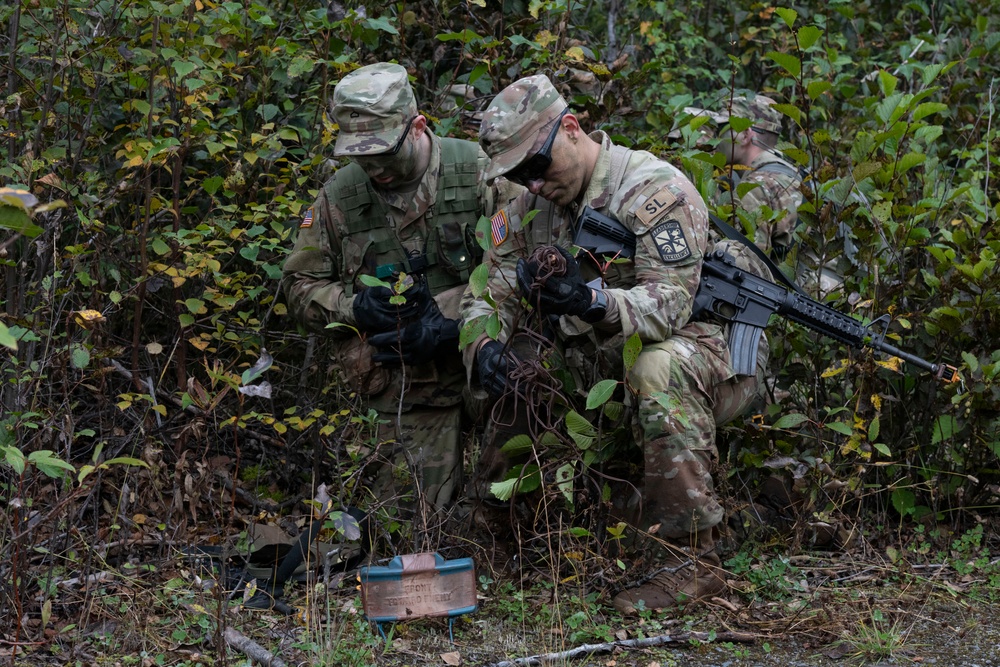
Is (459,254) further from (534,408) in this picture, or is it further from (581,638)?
(581,638)

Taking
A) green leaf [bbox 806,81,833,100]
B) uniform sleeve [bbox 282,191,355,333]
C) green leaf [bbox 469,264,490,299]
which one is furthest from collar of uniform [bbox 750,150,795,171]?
green leaf [bbox 469,264,490,299]

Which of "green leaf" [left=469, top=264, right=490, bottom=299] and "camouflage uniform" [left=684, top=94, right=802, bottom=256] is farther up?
"green leaf" [left=469, top=264, right=490, bottom=299]

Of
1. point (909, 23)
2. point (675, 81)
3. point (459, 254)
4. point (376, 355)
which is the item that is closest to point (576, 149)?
point (459, 254)

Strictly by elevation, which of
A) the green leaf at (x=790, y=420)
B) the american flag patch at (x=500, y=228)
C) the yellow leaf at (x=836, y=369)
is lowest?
the green leaf at (x=790, y=420)

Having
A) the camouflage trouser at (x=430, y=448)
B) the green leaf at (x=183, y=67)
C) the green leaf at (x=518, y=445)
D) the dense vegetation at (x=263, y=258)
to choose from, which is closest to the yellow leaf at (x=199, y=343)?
the dense vegetation at (x=263, y=258)

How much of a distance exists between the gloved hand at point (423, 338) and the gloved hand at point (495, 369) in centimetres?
38

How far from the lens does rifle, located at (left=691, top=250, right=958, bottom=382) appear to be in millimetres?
3850

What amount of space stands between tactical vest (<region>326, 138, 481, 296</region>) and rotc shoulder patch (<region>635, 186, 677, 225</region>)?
902mm

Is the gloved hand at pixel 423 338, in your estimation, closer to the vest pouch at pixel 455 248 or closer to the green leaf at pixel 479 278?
the vest pouch at pixel 455 248

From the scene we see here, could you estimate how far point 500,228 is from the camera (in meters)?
3.99

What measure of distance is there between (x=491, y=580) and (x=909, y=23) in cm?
525

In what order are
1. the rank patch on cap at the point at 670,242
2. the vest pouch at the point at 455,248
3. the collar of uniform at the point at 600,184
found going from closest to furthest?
the rank patch on cap at the point at 670,242 → the collar of uniform at the point at 600,184 → the vest pouch at the point at 455,248

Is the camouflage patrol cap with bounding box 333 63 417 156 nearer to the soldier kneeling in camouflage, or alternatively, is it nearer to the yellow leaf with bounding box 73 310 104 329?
the soldier kneeling in camouflage

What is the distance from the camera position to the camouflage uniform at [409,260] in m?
4.34
